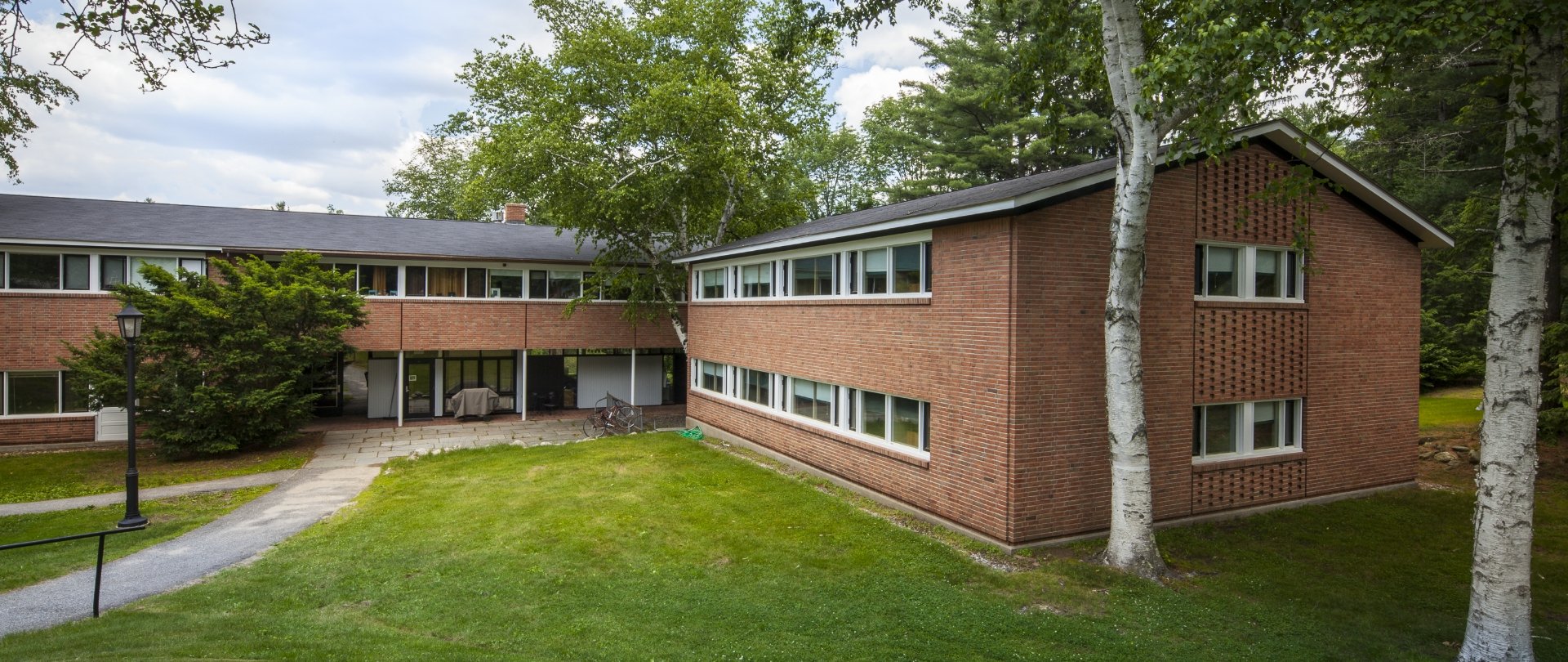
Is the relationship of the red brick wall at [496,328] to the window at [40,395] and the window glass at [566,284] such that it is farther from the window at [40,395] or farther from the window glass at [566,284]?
the window at [40,395]

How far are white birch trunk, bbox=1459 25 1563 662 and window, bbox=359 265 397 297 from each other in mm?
22105

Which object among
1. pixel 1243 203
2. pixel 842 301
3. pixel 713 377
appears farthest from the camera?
pixel 713 377

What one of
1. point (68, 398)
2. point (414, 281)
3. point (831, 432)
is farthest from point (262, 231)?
point (831, 432)

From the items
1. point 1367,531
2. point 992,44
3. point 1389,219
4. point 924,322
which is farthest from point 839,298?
point 992,44

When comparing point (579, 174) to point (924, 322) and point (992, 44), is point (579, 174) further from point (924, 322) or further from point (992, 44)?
point (992, 44)

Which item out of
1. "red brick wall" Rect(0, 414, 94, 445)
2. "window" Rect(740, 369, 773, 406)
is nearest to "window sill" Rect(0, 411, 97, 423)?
"red brick wall" Rect(0, 414, 94, 445)

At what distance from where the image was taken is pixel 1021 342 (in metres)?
9.41

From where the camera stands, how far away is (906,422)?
457 inches

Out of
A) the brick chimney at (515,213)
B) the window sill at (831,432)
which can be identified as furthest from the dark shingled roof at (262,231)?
the window sill at (831,432)

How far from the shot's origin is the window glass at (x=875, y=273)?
12.0 metres

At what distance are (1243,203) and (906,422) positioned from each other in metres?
5.95

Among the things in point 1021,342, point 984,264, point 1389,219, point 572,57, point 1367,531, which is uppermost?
point 572,57

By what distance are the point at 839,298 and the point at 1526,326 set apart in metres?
8.58

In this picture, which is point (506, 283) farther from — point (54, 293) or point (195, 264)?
point (54, 293)
